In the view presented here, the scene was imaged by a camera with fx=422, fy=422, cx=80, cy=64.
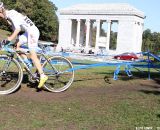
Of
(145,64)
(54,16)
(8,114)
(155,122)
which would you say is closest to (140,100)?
(155,122)

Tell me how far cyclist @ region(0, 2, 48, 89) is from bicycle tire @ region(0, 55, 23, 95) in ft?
1.11

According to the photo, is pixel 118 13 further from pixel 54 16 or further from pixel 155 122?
pixel 155 122

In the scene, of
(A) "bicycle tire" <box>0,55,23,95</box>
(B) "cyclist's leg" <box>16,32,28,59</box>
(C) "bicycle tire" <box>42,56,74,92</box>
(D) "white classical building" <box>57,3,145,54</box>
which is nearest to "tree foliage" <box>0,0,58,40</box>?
(D) "white classical building" <box>57,3,145,54</box>

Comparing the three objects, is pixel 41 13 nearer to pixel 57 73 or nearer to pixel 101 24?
pixel 101 24

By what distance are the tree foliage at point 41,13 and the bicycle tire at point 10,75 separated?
9053cm

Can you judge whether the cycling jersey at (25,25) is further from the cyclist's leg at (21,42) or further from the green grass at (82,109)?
the green grass at (82,109)

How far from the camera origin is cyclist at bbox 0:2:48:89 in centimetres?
804

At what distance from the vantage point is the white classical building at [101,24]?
9844 centimetres

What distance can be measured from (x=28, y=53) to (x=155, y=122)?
131 inches

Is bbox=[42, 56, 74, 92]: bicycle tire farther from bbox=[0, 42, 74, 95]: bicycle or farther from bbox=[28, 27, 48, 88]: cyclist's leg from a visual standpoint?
bbox=[28, 27, 48, 88]: cyclist's leg

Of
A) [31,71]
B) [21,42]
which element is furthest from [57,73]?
[21,42]

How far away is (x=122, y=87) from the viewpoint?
988 cm

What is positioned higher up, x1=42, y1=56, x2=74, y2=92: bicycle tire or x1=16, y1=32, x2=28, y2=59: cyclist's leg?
x1=16, y1=32, x2=28, y2=59: cyclist's leg

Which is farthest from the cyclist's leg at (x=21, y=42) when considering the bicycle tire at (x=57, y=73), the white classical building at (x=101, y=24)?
the white classical building at (x=101, y=24)
